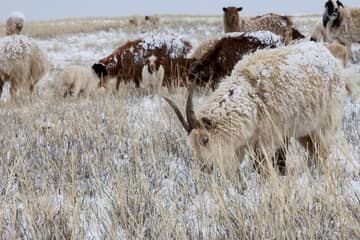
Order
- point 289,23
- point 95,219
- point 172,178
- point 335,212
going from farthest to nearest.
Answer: point 289,23, point 172,178, point 95,219, point 335,212

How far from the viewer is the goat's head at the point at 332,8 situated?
541 inches

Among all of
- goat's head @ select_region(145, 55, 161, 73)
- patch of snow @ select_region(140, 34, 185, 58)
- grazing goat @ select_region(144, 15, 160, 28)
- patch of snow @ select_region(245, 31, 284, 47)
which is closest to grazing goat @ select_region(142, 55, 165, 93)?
goat's head @ select_region(145, 55, 161, 73)

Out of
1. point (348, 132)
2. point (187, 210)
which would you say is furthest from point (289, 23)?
point (187, 210)

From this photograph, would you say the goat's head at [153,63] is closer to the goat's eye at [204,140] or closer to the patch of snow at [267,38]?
the patch of snow at [267,38]

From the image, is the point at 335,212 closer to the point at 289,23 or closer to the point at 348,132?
the point at 348,132

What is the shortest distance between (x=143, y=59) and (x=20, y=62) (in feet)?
8.28

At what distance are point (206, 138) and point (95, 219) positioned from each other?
140cm

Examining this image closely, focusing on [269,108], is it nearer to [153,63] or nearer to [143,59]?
[153,63]

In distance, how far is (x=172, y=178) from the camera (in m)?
4.51

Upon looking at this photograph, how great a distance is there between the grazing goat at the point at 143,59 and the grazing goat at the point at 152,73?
0.10m

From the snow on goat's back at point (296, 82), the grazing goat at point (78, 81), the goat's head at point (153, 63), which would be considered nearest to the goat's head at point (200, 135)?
the snow on goat's back at point (296, 82)

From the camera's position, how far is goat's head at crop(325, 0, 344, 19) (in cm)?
1374

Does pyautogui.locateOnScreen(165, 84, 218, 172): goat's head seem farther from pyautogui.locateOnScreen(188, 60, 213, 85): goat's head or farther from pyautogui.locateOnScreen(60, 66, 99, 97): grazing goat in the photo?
pyautogui.locateOnScreen(60, 66, 99, 97): grazing goat

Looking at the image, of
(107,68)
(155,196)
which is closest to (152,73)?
(107,68)
